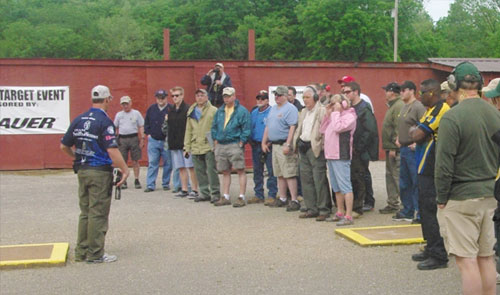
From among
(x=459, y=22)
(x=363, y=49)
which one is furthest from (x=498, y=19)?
(x=363, y=49)

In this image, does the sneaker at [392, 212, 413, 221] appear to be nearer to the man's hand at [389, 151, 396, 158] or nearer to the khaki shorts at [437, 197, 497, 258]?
the man's hand at [389, 151, 396, 158]

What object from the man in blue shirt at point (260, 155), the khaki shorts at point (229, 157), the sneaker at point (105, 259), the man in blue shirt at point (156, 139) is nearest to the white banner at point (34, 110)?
the man in blue shirt at point (156, 139)

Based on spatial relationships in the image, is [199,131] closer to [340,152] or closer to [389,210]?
[340,152]

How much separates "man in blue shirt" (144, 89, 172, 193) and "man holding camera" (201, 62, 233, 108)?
36.1 inches

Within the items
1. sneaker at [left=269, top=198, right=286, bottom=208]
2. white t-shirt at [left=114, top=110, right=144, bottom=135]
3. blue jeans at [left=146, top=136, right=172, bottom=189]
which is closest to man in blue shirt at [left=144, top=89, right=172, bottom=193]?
blue jeans at [left=146, top=136, right=172, bottom=189]

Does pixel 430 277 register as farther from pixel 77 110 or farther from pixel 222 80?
pixel 77 110

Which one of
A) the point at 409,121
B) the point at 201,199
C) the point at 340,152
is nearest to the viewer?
the point at 409,121

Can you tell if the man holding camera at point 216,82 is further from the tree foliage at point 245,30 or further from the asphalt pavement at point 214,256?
the tree foliage at point 245,30

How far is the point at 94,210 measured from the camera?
22.8 ft

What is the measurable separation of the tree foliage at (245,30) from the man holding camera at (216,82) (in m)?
39.3

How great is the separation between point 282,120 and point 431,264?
4146 millimetres

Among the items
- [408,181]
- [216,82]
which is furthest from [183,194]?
[408,181]

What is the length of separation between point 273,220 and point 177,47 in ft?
182

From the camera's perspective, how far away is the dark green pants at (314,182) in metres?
9.07
